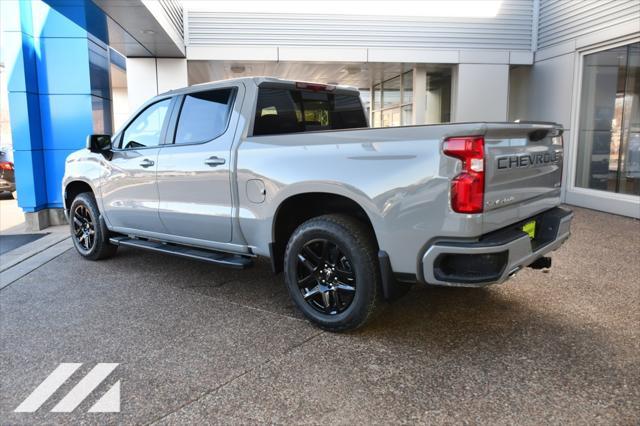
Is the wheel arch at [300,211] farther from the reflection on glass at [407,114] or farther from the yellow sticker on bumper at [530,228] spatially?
the reflection on glass at [407,114]

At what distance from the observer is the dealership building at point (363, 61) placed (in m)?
8.41

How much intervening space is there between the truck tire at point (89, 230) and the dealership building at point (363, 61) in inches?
106

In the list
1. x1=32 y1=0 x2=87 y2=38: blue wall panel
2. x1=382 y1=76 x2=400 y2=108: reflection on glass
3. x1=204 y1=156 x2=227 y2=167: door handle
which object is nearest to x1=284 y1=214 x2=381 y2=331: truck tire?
x1=204 y1=156 x2=227 y2=167: door handle

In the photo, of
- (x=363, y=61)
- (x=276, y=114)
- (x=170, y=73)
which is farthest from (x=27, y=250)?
(x=363, y=61)

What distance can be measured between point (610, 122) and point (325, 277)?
8.13m

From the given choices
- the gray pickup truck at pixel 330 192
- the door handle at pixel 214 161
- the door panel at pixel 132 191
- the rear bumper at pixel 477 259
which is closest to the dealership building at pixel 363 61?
the door panel at pixel 132 191

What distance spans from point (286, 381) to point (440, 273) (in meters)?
1.13

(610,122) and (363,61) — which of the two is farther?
(363,61)

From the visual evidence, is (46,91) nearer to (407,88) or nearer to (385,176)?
(385,176)

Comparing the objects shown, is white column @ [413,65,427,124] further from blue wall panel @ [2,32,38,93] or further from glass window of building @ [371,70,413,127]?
blue wall panel @ [2,32,38,93]

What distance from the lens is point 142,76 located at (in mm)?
11336

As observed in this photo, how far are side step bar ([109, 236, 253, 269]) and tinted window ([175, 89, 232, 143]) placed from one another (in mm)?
999

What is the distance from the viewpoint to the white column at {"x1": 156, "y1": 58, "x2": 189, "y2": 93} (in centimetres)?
1136

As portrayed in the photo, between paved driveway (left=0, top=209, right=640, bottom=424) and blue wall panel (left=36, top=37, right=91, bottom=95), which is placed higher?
blue wall panel (left=36, top=37, right=91, bottom=95)
